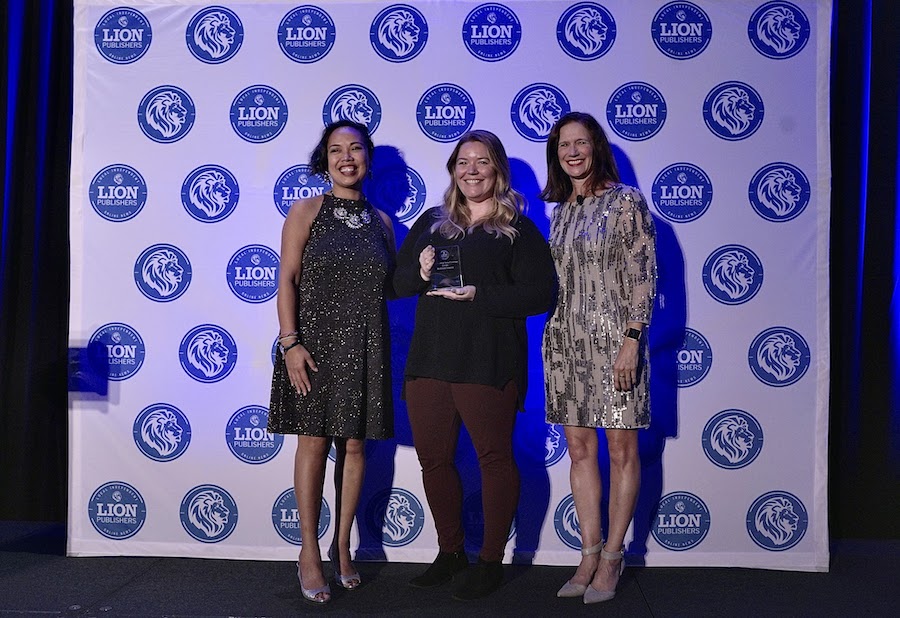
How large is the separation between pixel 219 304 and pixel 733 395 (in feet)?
7.08

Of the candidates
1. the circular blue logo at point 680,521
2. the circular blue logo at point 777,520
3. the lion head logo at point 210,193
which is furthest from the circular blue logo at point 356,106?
the circular blue logo at point 777,520

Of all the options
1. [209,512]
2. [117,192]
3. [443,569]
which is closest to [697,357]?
[443,569]

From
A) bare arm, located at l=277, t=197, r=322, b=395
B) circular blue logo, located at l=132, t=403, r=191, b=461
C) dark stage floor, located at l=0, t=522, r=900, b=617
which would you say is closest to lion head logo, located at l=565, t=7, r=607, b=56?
bare arm, located at l=277, t=197, r=322, b=395

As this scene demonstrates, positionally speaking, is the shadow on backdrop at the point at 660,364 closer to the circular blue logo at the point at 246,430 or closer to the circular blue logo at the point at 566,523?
the circular blue logo at the point at 566,523

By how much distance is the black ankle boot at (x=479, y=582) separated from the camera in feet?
8.30

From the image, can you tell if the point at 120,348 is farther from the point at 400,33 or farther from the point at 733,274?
the point at 733,274

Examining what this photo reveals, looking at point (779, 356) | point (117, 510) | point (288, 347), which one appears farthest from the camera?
point (117, 510)

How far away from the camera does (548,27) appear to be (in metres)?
3.10

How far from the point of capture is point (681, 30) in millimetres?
3070

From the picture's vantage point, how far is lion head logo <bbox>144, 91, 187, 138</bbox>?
10.3ft

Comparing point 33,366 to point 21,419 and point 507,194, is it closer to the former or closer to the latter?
point 21,419

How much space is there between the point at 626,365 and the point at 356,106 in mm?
1556

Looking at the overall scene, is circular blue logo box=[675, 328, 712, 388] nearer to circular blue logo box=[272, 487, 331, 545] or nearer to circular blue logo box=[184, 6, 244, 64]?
circular blue logo box=[272, 487, 331, 545]

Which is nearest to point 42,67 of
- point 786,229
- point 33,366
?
point 33,366
